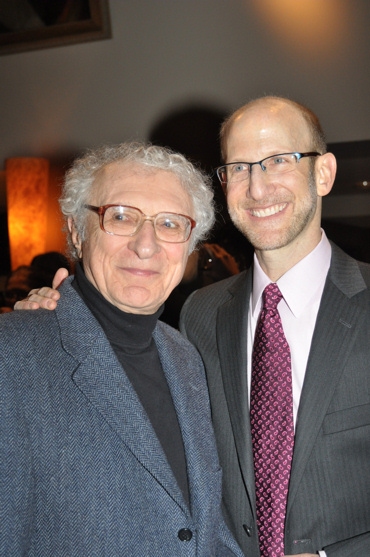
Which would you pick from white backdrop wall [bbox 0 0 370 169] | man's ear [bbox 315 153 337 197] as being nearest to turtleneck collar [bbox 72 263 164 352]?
man's ear [bbox 315 153 337 197]

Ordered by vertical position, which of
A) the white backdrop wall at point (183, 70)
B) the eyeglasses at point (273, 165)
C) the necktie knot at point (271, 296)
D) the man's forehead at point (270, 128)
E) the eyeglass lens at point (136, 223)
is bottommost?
the necktie knot at point (271, 296)

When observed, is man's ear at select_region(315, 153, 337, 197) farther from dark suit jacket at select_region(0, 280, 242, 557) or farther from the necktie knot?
dark suit jacket at select_region(0, 280, 242, 557)

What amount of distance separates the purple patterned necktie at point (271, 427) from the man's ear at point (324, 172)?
1.38 ft

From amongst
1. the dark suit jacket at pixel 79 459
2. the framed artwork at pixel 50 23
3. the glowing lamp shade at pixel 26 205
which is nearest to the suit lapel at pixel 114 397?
the dark suit jacket at pixel 79 459

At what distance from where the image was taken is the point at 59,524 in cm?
115

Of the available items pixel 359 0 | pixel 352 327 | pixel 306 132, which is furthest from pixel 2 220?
pixel 352 327

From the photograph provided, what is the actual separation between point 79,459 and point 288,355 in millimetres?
637

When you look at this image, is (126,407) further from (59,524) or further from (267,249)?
(267,249)

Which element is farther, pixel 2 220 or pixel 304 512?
pixel 2 220

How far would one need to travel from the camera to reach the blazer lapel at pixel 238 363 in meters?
1.55

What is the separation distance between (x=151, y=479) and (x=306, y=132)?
1070 millimetres

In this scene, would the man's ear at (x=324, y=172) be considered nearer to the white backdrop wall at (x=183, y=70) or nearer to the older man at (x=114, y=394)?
the older man at (x=114, y=394)

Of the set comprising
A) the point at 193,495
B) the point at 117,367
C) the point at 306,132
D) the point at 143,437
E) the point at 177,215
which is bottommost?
the point at 193,495

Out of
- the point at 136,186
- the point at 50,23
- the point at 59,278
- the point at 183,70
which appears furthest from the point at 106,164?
the point at 50,23
